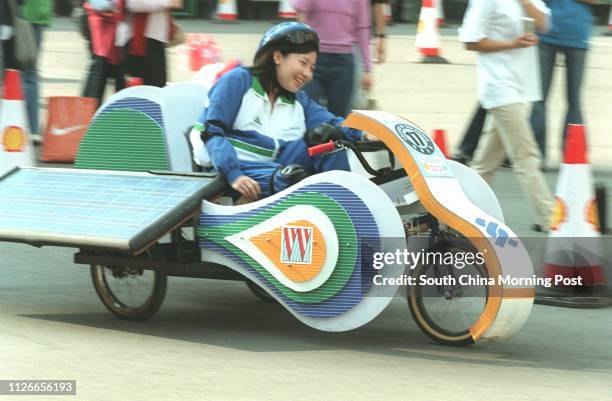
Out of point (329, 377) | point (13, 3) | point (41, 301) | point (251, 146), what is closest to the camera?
point (329, 377)

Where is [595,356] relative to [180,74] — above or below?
above

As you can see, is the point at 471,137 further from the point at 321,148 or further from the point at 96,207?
the point at 96,207

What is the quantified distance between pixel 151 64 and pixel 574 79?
120 inches

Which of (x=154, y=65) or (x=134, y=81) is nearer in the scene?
(x=134, y=81)

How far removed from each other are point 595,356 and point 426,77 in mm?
10601

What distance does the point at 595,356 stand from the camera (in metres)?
6.32

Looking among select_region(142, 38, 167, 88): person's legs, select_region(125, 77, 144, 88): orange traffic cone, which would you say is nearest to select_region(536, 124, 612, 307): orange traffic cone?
select_region(125, 77, 144, 88): orange traffic cone

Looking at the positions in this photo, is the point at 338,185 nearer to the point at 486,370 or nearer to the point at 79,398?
the point at 486,370

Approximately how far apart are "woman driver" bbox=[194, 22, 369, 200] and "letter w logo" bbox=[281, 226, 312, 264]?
472 millimetres

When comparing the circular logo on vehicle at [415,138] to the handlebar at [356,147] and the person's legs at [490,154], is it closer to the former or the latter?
the handlebar at [356,147]

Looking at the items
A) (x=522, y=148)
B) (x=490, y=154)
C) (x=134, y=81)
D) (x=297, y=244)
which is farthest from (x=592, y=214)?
(x=134, y=81)

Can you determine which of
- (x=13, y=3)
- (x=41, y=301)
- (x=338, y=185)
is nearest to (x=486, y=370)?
(x=338, y=185)

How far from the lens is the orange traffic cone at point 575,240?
24.3 ft

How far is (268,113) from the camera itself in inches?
273
